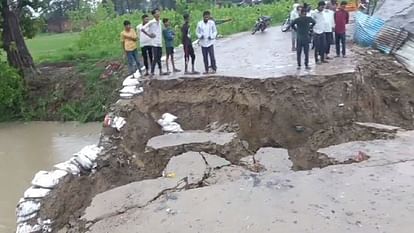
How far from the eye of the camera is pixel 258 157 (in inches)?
298

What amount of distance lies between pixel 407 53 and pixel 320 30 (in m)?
2.01

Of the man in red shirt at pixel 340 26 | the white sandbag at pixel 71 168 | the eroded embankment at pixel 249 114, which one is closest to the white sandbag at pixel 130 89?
the eroded embankment at pixel 249 114

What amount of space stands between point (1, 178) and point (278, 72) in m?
6.25

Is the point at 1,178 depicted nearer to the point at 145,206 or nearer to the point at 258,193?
the point at 145,206

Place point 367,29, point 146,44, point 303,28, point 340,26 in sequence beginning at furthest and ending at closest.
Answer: point 367,29, point 340,26, point 146,44, point 303,28

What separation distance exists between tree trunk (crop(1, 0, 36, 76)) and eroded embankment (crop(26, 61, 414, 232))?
32.6 feet

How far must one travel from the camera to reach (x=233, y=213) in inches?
215

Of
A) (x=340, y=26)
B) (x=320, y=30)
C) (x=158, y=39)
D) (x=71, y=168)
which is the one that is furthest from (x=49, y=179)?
(x=340, y=26)

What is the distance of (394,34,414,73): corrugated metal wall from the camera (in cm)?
1138

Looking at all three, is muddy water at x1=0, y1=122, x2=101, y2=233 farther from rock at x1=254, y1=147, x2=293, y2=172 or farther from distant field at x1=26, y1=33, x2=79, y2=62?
distant field at x1=26, y1=33, x2=79, y2=62

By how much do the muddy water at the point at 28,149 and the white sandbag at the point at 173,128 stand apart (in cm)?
298

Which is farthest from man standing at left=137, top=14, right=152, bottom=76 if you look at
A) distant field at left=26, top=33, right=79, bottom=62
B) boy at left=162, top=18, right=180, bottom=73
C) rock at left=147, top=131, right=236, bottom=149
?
distant field at left=26, top=33, right=79, bottom=62

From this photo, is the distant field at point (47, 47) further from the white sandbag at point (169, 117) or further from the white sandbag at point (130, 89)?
the white sandbag at point (169, 117)

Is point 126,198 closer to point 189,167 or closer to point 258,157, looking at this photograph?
point 189,167
